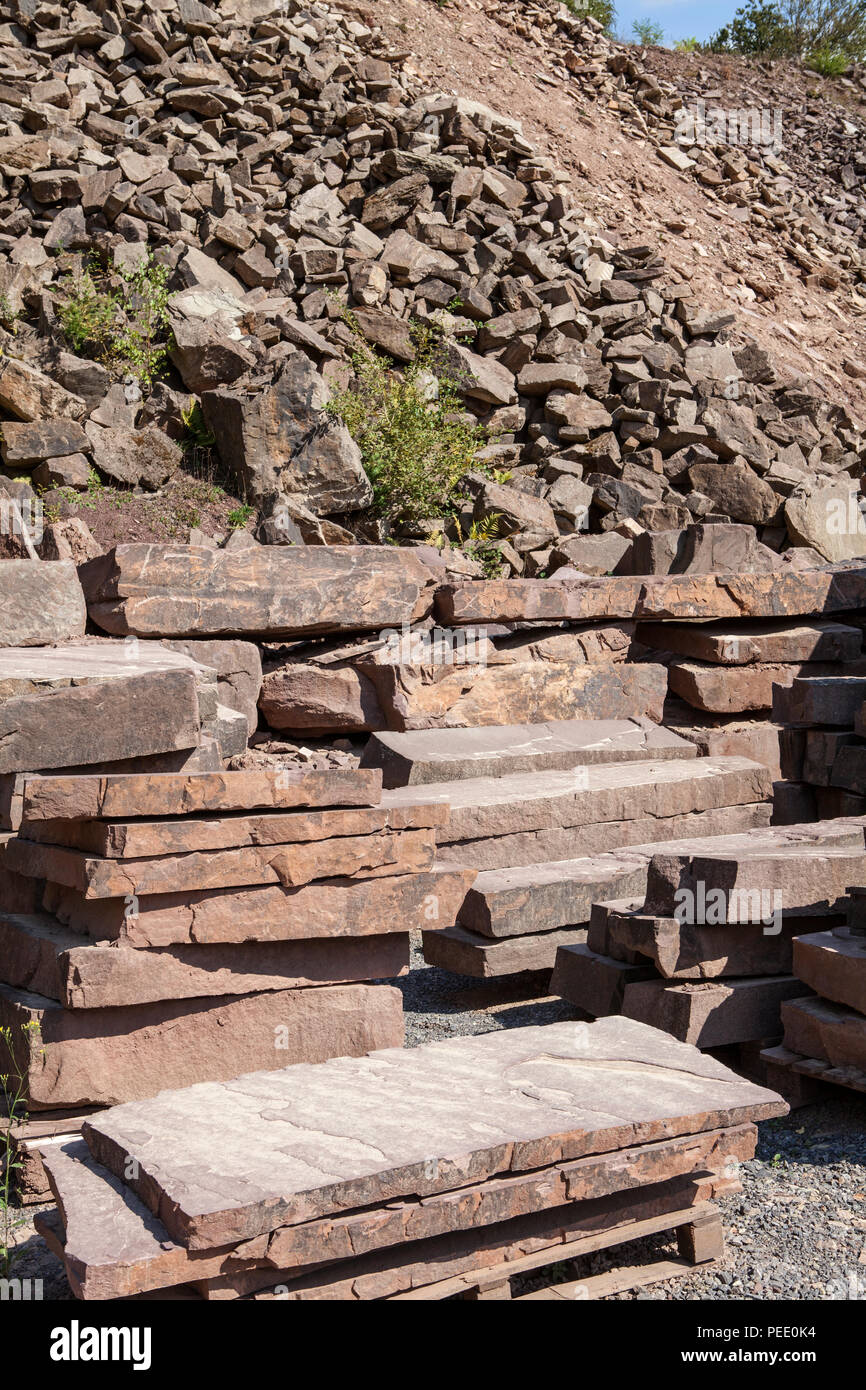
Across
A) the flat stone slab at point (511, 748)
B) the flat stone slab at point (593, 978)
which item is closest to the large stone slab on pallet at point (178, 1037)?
the flat stone slab at point (593, 978)

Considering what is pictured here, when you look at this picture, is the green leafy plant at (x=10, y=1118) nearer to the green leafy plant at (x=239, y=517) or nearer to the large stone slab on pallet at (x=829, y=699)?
the large stone slab on pallet at (x=829, y=699)

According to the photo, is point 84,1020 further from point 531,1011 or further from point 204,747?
point 531,1011

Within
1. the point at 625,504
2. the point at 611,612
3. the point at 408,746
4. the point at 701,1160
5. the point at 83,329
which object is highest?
the point at 83,329

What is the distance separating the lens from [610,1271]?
3484 mm

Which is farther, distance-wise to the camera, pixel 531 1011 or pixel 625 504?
pixel 625 504

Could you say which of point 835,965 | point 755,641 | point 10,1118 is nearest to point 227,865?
point 10,1118

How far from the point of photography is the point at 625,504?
13422mm

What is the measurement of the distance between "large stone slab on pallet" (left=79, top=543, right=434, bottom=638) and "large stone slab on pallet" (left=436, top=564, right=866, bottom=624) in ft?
1.61

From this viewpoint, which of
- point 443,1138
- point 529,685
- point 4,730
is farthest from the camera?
point 529,685

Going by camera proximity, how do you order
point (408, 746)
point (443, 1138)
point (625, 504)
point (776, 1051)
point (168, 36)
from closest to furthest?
point (443, 1138), point (776, 1051), point (408, 746), point (625, 504), point (168, 36)

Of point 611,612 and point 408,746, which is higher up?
point 611,612

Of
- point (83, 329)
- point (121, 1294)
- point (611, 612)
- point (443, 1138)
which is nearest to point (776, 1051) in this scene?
point (443, 1138)

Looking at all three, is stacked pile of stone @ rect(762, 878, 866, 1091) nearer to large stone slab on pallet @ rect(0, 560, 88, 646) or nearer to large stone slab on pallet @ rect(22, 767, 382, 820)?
large stone slab on pallet @ rect(22, 767, 382, 820)
